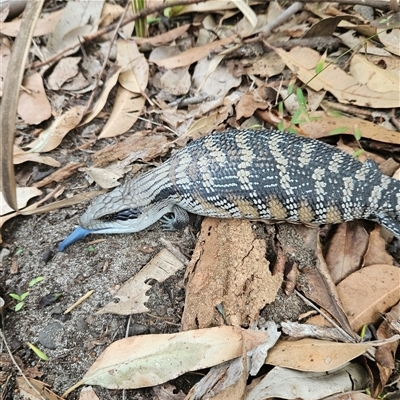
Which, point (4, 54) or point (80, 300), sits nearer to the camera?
point (80, 300)

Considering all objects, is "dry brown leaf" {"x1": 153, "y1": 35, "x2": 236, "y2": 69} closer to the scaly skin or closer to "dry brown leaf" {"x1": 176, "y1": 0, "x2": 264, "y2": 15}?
"dry brown leaf" {"x1": 176, "y1": 0, "x2": 264, "y2": 15}

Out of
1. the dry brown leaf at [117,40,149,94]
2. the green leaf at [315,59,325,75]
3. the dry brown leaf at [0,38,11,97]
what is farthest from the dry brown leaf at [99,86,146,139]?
the green leaf at [315,59,325,75]

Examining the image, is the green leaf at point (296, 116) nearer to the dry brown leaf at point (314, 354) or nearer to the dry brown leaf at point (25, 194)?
the dry brown leaf at point (314, 354)

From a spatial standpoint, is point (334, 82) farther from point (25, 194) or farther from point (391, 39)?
point (25, 194)

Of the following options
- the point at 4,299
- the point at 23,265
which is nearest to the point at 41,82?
the point at 23,265

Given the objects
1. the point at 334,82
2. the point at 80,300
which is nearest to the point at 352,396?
the point at 80,300

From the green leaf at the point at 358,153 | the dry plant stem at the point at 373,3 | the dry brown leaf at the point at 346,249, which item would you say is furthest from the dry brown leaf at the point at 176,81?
the dry brown leaf at the point at 346,249

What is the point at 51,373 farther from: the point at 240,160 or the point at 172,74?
the point at 172,74
